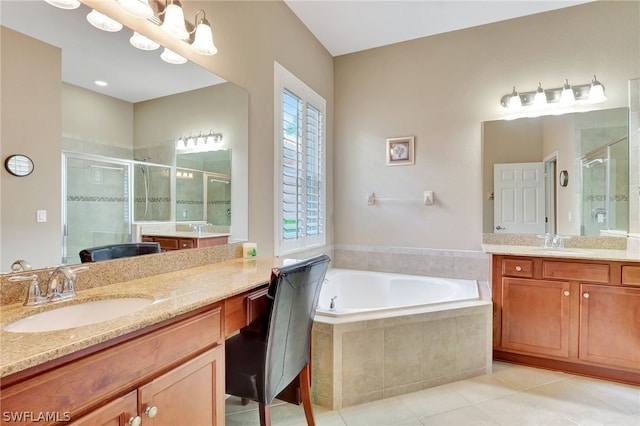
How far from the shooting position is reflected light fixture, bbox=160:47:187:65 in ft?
5.37

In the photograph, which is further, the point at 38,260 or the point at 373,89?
the point at 373,89

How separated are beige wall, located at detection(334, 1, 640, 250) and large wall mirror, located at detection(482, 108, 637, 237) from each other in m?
0.13

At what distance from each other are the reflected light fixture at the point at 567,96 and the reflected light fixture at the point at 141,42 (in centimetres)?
306

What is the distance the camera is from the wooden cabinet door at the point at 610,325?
6.88ft

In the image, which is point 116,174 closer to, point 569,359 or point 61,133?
point 61,133

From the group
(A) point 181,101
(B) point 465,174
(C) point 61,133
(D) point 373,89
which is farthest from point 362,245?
(C) point 61,133

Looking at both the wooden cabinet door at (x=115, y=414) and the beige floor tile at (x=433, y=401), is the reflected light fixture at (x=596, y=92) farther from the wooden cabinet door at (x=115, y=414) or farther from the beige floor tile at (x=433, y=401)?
the wooden cabinet door at (x=115, y=414)

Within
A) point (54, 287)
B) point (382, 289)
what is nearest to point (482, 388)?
point (382, 289)

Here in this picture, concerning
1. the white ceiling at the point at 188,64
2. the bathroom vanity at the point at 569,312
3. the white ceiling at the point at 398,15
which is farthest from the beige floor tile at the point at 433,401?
the white ceiling at the point at 398,15

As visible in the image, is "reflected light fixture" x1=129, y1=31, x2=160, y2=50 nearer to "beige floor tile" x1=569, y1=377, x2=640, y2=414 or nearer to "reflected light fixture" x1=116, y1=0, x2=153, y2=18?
"reflected light fixture" x1=116, y1=0, x2=153, y2=18

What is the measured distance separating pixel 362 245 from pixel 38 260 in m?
2.73

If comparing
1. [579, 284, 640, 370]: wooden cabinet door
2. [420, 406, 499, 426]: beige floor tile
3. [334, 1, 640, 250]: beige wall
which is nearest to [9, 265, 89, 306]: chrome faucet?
[420, 406, 499, 426]: beige floor tile

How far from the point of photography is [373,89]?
3.37m

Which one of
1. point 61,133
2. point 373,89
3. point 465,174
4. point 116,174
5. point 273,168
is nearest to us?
point 61,133
